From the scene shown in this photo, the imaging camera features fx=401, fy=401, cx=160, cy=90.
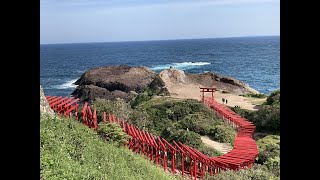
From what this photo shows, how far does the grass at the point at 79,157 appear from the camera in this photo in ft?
22.9

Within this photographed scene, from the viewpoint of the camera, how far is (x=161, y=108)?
23422 millimetres

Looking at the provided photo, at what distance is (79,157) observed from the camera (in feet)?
28.8

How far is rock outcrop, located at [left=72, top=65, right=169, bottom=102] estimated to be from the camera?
47.9m

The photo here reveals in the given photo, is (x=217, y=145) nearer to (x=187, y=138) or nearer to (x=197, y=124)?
(x=187, y=138)

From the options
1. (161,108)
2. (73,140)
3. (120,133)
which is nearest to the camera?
(73,140)

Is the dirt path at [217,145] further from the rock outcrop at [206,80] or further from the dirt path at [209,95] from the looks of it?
the rock outcrop at [206,80]

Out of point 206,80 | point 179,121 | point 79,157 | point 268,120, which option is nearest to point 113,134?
point 79,157

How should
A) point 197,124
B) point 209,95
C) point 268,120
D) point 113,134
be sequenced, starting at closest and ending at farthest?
point 113,134 → point 197,124 → point 268,120 → point 209,95

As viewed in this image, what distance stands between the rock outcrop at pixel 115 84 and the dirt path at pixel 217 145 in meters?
27.2

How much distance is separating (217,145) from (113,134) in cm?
715

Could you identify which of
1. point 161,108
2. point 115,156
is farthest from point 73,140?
point 161,108
